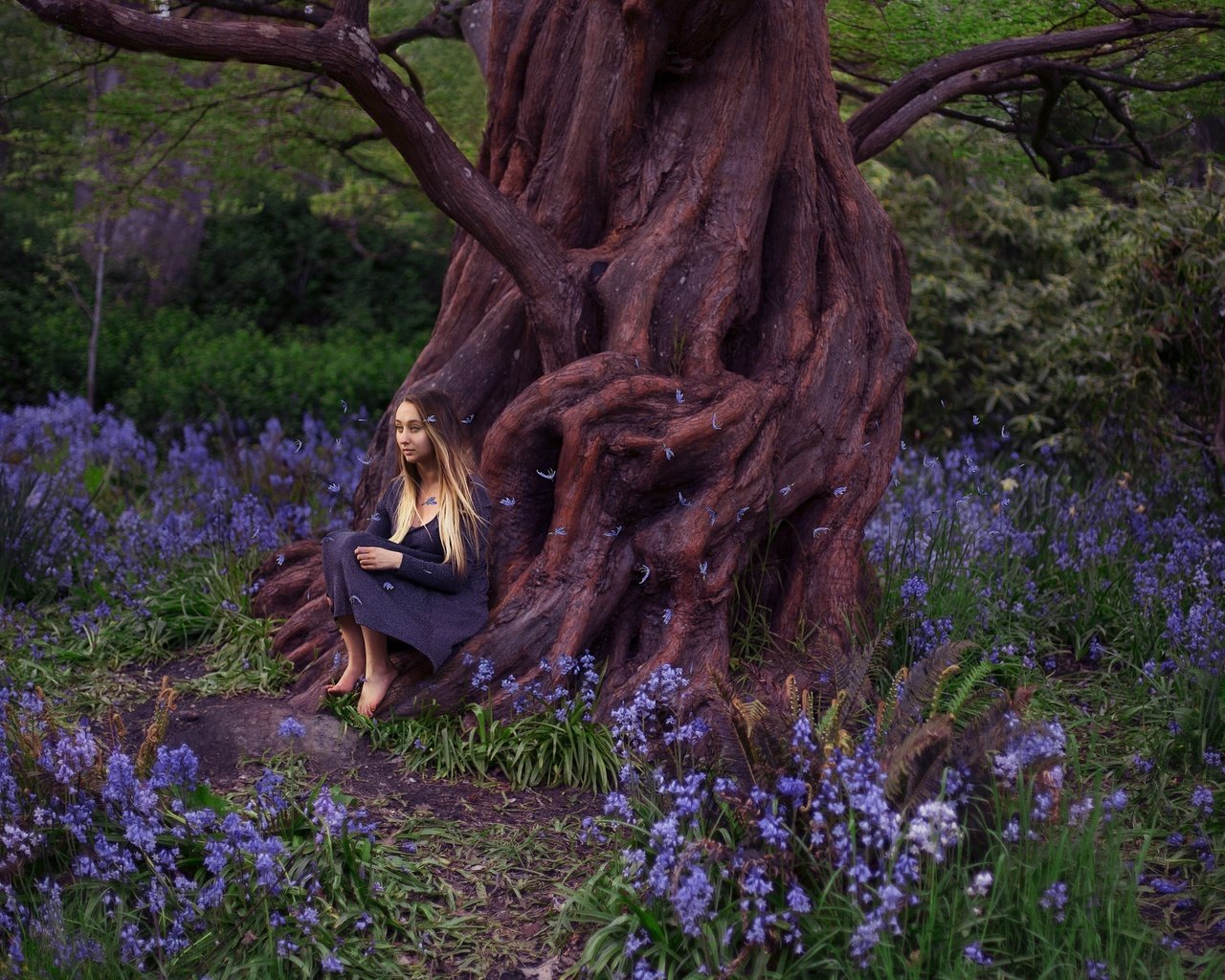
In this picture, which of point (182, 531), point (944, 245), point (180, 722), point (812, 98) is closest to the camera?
point (180, 722)

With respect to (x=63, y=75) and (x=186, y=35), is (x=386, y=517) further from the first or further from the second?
(x=63, y=75)

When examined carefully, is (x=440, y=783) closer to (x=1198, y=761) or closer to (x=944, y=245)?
(x=1198, y=761)

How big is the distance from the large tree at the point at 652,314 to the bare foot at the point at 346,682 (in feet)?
0.84

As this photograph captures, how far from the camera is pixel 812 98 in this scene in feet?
18.2

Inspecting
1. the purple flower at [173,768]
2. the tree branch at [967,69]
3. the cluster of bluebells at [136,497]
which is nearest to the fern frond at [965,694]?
the purple flower at [173,768]

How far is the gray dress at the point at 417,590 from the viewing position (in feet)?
14.9

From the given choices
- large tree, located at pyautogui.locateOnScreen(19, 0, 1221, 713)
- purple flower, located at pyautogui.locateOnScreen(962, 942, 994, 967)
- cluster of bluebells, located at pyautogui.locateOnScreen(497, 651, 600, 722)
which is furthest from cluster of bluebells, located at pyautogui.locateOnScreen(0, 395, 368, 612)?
purple flower, located at pyautogui.locateOnScreen(962, 942, 994, 967)

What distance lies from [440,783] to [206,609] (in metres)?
2.11

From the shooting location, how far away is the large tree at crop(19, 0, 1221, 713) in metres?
4.66

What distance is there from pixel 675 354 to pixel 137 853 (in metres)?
2.82

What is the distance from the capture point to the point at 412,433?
464 centimetres

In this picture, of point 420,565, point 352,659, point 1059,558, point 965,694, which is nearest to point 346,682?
point 352,659

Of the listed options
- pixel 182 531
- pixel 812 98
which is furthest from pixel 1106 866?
pixel 182 531

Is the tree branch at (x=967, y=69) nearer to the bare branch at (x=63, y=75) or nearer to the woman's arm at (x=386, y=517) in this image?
the woman's arm at (x=386, y=517)
